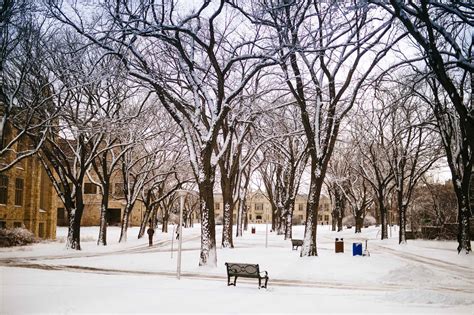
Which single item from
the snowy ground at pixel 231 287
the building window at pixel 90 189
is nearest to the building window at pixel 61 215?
the building window at pixel 90 189

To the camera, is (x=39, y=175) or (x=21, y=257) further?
(x=39, y=175)

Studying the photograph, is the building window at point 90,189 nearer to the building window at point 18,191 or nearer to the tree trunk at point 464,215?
the building window at point 18,191

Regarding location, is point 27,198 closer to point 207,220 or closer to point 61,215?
point 207,220

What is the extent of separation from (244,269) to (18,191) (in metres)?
25.0

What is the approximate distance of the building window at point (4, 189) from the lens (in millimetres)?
30969

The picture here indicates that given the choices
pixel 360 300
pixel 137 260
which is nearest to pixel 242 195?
pixel 137 260

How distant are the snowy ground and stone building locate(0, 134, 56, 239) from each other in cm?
857

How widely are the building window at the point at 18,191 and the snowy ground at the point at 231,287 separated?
33.1ft

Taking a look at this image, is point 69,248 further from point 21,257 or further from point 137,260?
point 137,260

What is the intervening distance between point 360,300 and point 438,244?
25.9m

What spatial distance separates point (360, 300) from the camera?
11.9 metres

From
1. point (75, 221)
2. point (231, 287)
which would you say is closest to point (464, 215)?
point (231, 287)

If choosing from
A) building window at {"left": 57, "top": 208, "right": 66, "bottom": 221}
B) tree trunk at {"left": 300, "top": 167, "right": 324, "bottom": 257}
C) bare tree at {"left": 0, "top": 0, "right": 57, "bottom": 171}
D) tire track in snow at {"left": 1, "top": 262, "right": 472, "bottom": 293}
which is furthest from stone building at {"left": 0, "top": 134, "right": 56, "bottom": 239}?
building window at {"left": 57, "top": 208, "right": 66, "bottom": 221}

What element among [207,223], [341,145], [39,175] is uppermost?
[341,145]
